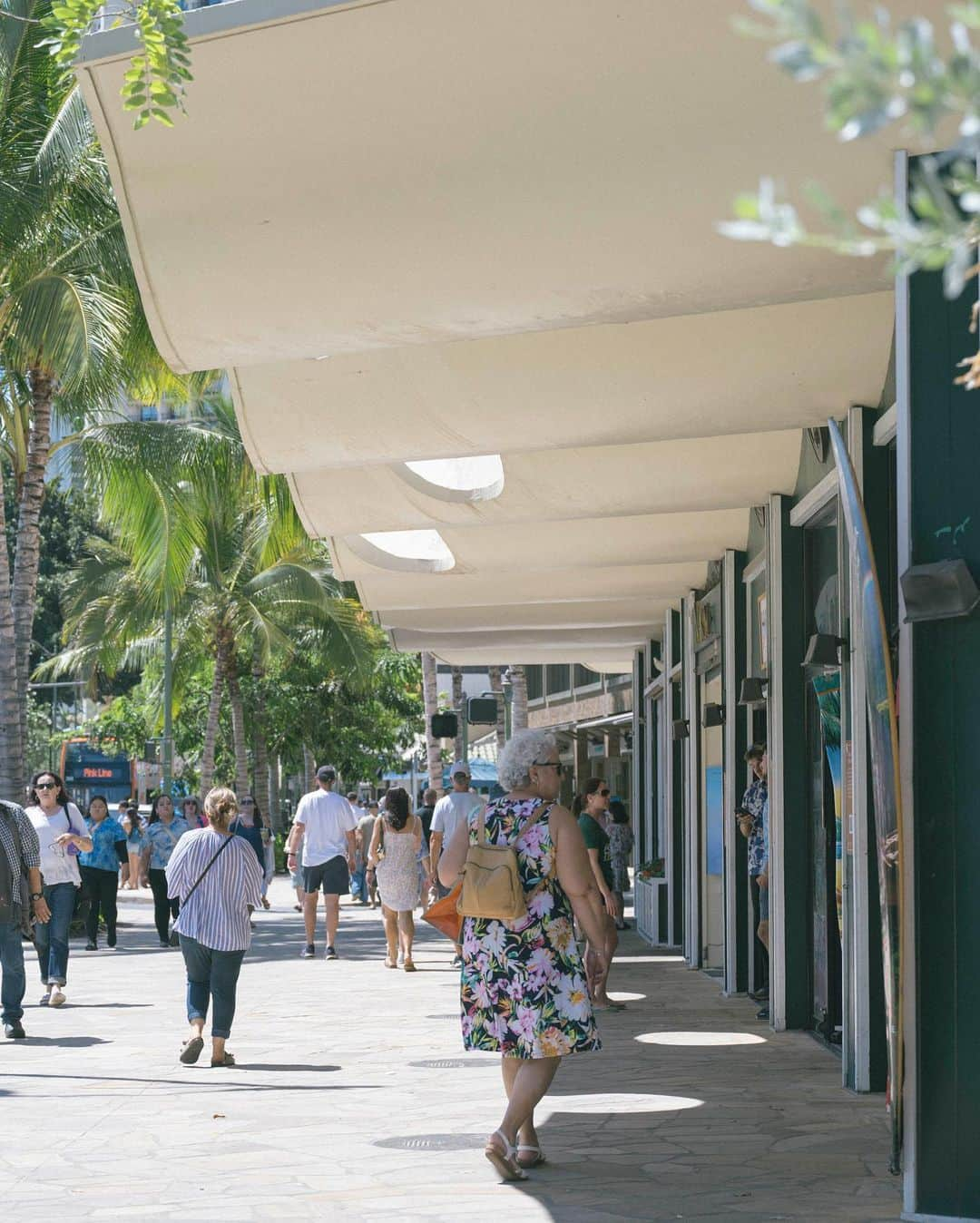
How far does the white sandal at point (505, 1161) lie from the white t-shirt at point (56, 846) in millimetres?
7554

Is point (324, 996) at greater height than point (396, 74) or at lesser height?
lesser

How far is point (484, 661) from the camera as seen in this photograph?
27.1 metres

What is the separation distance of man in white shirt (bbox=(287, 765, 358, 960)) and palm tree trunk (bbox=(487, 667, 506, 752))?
9134mm

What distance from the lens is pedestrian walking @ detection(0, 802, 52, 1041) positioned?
1120 centimetres

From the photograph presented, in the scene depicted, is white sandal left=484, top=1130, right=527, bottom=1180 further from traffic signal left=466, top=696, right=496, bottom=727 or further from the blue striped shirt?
traffic signal left=466, top=696, right=496, bottom=727

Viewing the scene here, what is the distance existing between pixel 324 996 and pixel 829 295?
8.76 metres

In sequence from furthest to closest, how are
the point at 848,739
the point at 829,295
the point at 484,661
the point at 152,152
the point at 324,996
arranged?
the point at 484,661, the point at 324,996, the point at 848,739, the point at 829,295, the point at 152,152

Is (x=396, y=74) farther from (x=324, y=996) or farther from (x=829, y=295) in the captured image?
(x=324, y=996)

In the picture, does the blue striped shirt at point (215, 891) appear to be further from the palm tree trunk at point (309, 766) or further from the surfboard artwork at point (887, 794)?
the palm tree trunk at point (309, 766)

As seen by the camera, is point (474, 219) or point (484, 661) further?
point (484, 661)

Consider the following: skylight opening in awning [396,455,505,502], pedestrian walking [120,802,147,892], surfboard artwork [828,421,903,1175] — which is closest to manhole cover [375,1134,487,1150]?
surfboard artwork [828,421,903,1175]

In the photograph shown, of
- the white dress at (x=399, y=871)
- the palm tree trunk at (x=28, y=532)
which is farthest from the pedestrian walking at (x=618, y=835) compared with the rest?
the palm tree trunk at (x=28, y=532)

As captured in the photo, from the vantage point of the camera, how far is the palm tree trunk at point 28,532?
822 inches

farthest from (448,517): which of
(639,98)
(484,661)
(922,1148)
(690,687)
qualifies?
(484,661)
